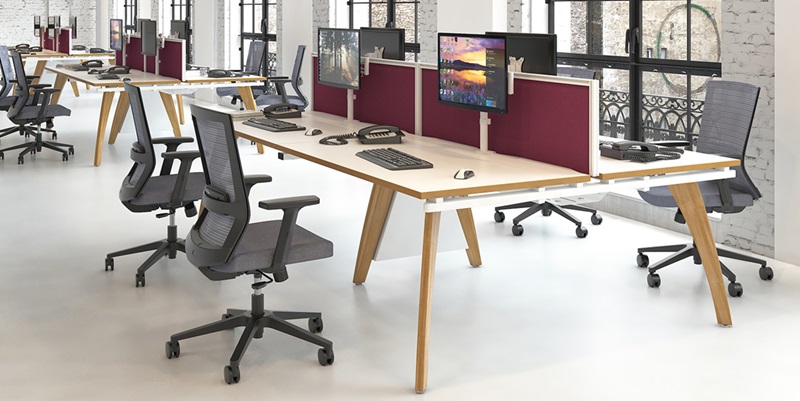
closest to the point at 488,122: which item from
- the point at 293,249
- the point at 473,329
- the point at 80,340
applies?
the point at 473,329

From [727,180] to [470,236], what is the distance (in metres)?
1.24

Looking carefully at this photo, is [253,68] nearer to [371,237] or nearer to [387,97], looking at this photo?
[387,97]

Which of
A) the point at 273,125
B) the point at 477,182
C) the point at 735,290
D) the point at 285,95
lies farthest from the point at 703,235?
the point at 285,95

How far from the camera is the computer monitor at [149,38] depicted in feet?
28.3

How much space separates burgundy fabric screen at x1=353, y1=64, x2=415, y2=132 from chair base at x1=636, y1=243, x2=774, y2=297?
1319 mm

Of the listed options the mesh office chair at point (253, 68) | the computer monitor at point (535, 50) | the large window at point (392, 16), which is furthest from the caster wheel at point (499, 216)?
the mesh office chair at point (253, 68)

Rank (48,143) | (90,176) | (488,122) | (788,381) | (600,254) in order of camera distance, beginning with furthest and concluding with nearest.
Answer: (48,143) → (90,176) → (600,254) → (488,122) → (788,381)

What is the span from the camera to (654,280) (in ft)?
14.3

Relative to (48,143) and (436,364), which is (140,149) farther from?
(48,143)

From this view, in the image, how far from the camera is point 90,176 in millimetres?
7316

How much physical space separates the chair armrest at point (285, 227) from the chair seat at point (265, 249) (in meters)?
0.03

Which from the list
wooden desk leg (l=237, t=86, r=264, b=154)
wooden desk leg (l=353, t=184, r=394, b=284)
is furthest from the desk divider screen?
wooden desk leg (l=353, t=184, r=394, b=284)

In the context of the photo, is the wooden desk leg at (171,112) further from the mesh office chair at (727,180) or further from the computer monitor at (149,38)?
the mesh office chair at (727,180)

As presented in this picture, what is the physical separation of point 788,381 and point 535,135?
1.28 m
